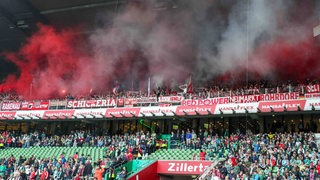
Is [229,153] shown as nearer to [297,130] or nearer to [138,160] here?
[138,160]

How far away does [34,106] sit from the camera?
4344 centimetres

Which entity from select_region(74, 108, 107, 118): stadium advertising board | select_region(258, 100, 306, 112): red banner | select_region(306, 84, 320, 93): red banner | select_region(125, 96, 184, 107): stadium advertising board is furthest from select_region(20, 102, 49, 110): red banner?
select_region(306, 84, 320, 93): red banner

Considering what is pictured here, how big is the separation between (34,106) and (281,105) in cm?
2648

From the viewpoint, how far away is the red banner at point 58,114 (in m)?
41.0

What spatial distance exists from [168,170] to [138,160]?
8.57 feet

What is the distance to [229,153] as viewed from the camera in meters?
27.4

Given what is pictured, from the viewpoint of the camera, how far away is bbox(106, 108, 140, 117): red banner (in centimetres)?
3800

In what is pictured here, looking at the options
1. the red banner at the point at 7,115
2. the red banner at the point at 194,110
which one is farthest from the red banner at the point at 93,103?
the red banner at the point at 194,110

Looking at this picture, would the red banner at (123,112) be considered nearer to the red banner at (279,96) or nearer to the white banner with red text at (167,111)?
the white banner with red text at (167,111)

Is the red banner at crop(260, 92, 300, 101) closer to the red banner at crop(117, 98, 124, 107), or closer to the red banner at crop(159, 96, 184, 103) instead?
the red banner at crop(159, 96, 184, 103)

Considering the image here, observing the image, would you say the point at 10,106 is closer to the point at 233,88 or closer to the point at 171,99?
the point at 171,99

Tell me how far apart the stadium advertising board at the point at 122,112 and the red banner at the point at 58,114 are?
4.38m

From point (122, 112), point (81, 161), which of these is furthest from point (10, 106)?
point (81, 161)

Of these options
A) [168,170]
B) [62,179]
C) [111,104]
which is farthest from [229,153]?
[111,104]
